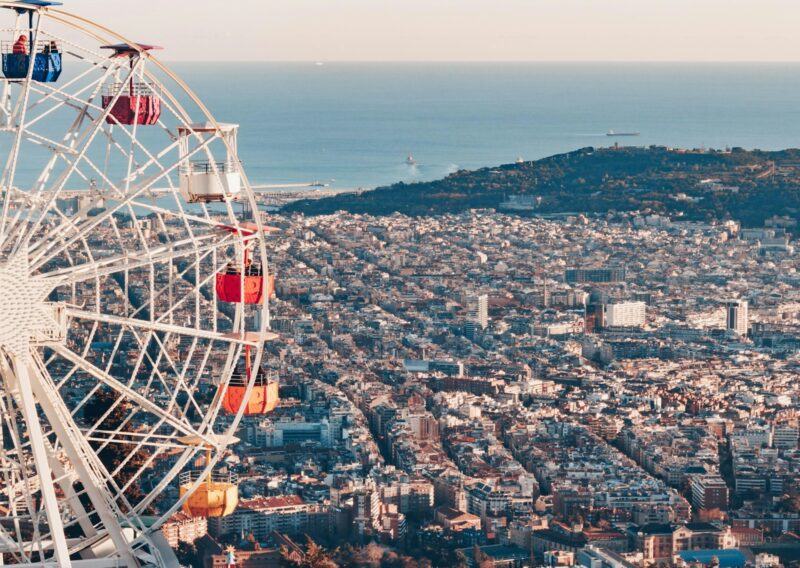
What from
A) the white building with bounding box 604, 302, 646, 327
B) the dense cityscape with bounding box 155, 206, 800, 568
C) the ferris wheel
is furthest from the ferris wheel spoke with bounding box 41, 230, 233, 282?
the white building with bounding box 604, 302, 646, 327

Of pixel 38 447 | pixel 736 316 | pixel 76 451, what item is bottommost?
pixel 736 316

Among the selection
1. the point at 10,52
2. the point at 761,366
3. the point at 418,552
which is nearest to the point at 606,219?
the point at 761,366

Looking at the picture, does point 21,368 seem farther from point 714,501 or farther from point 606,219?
point 606,219

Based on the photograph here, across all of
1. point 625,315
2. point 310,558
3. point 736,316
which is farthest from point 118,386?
point 625,315

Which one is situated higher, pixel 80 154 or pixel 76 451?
pixel 80 154

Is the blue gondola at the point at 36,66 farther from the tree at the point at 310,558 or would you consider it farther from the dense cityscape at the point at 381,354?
the tree at the point at 310,558

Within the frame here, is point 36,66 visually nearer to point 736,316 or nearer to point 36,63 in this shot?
point 36,63
